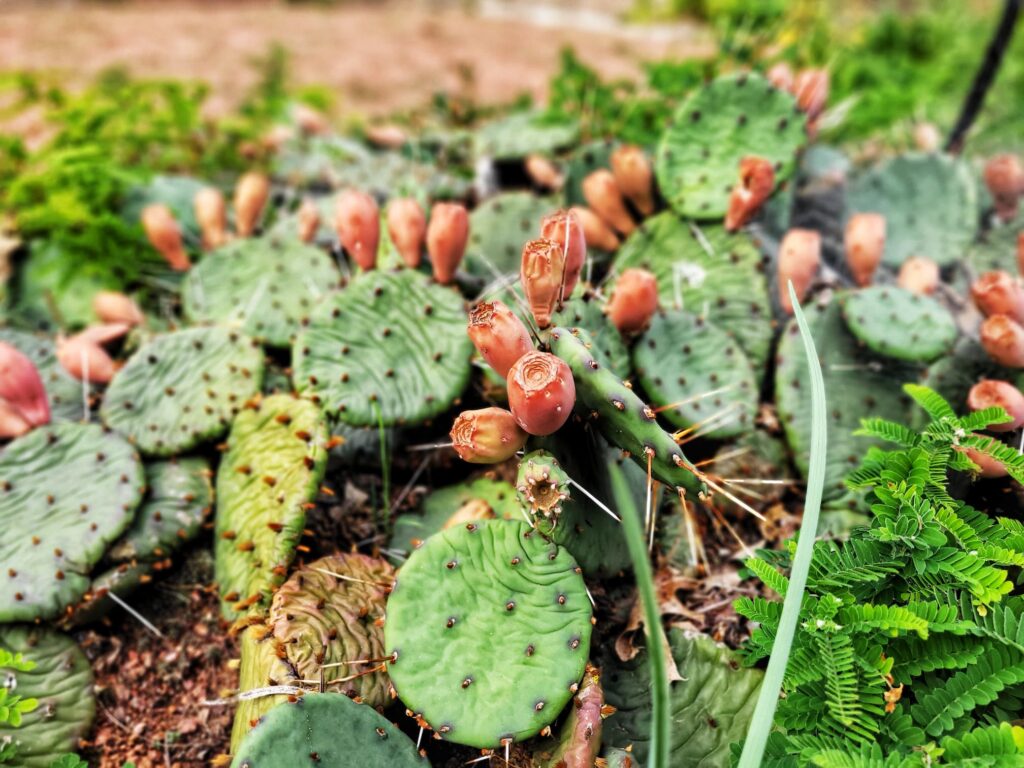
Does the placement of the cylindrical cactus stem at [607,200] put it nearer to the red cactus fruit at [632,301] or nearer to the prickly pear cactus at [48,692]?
the red cactus fruit at [632,301]

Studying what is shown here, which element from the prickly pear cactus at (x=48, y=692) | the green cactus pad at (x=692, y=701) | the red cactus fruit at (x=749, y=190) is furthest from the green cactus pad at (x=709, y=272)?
the prickly pear cactus at (x=48, y=692)

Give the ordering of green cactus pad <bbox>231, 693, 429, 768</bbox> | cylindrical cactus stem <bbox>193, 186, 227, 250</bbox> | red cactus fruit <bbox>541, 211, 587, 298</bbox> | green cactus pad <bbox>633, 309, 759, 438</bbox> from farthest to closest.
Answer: cylindrical cactus stem <bbox>193, 186, 227, 250</bbox>
green cactus pad <bbox>633, 309, 759, 438</bbox>
red cactus fruit <bbox>541, 211, 587, 298</bbox>
green cactus pad <bbox>231, 693, 429, 768</bbox>

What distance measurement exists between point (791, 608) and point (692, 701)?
55cm

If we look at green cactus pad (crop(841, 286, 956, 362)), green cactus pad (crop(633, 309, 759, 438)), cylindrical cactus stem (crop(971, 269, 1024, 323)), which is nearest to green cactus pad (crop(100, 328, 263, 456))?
green cactus pad (crop(633, 309, 759, 438))

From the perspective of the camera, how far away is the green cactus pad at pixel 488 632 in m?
1.59

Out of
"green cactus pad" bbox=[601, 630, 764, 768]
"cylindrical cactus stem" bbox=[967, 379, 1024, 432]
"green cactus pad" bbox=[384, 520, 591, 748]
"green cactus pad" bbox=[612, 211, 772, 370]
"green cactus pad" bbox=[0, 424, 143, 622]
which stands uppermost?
"cylindrical cactus stem" bbox=[967, 379, 1024, 432]

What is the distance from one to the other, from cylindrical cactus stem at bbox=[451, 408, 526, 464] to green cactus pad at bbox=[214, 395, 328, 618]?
517 mm

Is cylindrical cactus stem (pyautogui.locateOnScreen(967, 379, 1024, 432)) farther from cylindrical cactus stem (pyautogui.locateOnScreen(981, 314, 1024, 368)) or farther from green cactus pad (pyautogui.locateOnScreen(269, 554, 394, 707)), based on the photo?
green cactus pad (pyautogui.locateOnScreen(269, 554, 394, 707))

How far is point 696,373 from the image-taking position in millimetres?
2326

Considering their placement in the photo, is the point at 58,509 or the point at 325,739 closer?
the point at 325,739

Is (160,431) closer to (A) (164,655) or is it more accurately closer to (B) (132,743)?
(A) (164,655)

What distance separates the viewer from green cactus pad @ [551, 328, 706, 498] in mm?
1596

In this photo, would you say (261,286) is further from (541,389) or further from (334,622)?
(541,389)

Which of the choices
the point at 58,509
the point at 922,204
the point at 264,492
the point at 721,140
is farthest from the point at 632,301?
the point at 58,509
